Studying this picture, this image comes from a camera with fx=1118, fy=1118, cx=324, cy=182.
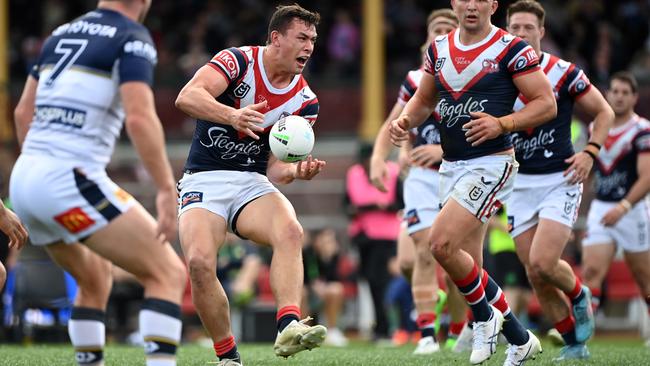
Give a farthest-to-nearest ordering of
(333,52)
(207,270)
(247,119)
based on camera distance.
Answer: (333,52) < (207,270) < (247,119)

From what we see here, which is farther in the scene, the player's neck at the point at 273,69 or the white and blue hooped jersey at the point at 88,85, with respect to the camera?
the player's neck at the point at 273,69

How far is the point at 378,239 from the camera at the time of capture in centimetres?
1365

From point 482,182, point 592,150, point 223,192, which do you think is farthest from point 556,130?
point 223,192

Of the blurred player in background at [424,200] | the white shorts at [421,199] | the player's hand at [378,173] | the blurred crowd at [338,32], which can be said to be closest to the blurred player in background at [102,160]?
the player's hand at [378,173]

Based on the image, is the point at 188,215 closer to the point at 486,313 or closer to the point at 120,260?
the point at 120,260

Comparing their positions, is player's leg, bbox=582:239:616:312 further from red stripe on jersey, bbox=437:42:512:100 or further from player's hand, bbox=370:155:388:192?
red stripe on jersey, bbox=437:42:512:100

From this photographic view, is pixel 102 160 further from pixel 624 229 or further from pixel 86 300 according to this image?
pixel 624 229

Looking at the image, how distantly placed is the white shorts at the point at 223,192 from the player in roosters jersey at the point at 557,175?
7.79 ft

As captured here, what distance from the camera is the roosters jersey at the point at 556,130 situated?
8492 mm

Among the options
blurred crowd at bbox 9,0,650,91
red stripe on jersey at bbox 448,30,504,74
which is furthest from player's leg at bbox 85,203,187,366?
blurred crowd at bbox 9,0,650,91

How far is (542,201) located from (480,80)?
174 centimetres

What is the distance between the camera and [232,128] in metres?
7.08

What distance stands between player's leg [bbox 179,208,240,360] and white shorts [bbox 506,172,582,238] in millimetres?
2681

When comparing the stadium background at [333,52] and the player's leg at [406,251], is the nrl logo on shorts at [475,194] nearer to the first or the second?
the player's leg at [406,251]
